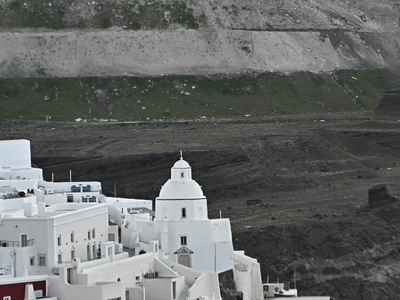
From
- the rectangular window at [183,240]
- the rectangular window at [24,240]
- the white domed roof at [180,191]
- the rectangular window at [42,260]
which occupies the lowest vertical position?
the rectangular window at [42,260]

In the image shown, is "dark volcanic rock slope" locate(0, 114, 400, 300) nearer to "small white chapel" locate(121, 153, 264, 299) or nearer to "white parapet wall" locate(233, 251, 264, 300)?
"white parapet wall" locate(233, 251, 264, 300)

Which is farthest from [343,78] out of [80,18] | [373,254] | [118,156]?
[373,254]

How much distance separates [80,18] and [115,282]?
95.3 m

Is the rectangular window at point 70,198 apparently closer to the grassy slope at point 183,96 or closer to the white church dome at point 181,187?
the white church dome at point 181,187

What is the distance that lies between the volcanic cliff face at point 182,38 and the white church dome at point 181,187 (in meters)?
74.0

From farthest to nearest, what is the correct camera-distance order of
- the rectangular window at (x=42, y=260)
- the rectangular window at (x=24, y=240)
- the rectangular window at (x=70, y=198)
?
1. the rectangular window at (x=70, y=198)
2. the rectangular window at (x=24, y=240)
3. the rectangular window at (x=42, y=260)

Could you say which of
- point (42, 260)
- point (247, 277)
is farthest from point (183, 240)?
point (42, 260)

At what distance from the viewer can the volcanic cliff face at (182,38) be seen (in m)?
144

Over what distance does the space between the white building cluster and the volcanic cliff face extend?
2786 inches

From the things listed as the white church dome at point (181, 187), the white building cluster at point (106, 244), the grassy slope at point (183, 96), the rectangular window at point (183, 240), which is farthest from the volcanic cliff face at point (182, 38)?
the rectangular window at point (183, 240)

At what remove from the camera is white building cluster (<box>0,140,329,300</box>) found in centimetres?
5559

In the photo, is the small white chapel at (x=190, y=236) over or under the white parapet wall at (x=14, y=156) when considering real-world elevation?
under

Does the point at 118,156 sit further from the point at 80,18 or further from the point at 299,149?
the point at 80,18

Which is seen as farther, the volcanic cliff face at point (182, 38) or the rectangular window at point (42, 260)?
the volcanic cliff face at point (182, 38)
